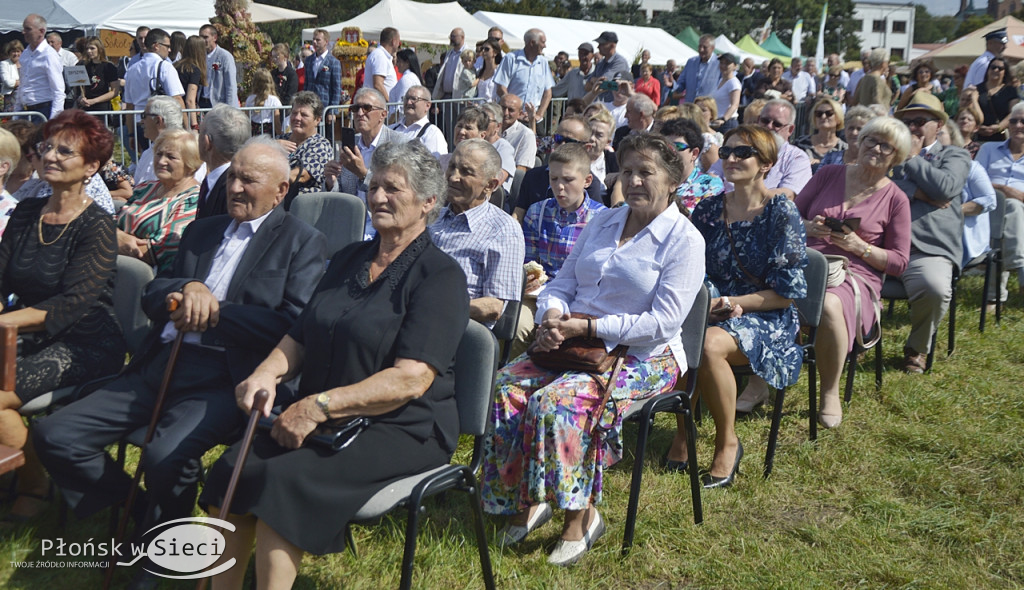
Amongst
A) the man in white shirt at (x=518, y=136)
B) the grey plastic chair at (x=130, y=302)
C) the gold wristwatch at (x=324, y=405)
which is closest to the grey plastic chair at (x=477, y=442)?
the gold wristwatch at (x=324, y=405)

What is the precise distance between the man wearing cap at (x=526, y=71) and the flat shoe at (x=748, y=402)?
5855 mm

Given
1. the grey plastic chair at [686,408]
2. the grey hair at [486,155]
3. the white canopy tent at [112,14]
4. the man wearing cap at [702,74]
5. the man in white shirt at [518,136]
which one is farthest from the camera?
the white canopy tent at [112,14]

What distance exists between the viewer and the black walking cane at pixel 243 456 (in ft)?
8.29

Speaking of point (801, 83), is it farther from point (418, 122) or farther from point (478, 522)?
point (478, 522)

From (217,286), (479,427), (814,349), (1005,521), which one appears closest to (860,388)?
(814,349)

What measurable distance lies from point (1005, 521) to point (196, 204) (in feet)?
13.1

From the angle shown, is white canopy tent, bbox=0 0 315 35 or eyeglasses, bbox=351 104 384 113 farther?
white canopy tent, bbox=0 0 315 35

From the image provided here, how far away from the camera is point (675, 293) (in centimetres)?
344

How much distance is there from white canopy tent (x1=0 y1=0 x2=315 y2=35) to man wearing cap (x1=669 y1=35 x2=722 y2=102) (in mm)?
8064

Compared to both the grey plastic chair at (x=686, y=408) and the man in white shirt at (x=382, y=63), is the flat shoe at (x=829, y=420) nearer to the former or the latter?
the grey plastic chair at (x=686, y=408)

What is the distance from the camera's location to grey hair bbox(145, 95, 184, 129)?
570 cm

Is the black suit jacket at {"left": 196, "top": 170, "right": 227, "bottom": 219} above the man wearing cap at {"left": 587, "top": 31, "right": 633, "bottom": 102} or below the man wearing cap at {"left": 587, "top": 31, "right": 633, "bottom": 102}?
below

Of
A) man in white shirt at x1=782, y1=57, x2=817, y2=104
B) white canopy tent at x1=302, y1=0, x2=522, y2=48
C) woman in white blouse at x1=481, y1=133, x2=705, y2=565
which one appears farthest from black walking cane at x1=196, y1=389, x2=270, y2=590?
white canopy tent at x1=302, y1=0, x2=522, y2=48

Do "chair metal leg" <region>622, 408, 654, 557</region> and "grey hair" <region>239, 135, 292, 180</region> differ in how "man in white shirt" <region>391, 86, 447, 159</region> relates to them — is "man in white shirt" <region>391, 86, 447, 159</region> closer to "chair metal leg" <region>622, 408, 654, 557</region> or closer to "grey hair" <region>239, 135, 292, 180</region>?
"grey hair" <region>239, 135, 292, 180</region>
